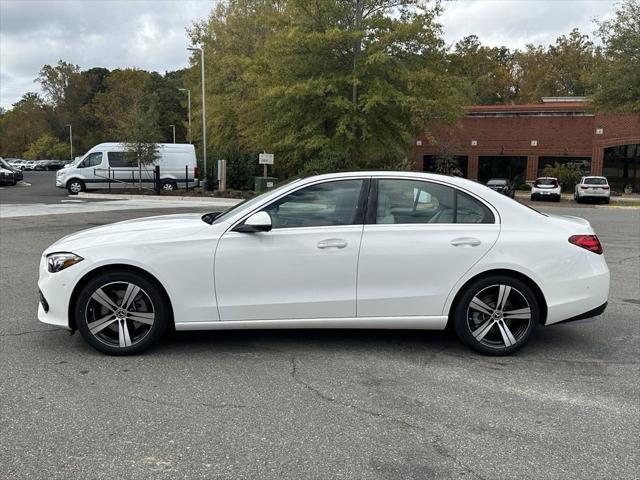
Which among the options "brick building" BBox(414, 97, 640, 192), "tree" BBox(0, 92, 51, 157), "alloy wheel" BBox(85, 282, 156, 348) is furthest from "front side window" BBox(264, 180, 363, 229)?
"tree" BBox(0, 92, 51, 157)

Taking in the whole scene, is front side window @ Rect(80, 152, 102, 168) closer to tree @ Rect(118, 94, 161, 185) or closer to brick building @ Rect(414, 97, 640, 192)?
tree @ Rect(118, 94, 161, 185)

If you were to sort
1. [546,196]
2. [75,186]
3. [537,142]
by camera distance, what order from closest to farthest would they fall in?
[75,186] → [546,196] → [537,142]

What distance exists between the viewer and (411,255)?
4566 mm

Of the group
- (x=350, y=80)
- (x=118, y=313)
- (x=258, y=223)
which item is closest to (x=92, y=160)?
(x=350, y=80)

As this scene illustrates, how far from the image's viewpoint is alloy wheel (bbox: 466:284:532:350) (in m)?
4.67

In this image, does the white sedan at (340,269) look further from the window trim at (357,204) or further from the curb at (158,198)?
the curb at (158,198)

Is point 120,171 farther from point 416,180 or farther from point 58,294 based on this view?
point 416,180

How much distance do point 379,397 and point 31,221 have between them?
13.9 m

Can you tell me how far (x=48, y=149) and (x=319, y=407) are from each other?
323ft

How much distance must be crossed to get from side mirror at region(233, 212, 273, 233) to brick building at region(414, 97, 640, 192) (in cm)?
3742

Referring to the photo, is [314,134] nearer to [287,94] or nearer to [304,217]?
[287,94]

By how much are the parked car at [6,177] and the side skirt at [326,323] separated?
33.2 metres

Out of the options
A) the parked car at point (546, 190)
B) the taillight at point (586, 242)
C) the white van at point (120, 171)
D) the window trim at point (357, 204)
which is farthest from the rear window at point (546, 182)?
the window trim at point (357, 204)

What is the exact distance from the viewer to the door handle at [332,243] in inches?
178
